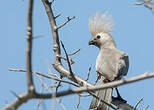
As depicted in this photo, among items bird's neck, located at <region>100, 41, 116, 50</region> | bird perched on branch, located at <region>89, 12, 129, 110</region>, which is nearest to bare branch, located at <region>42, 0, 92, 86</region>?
bird perched on branch, located at <region>89, 12, 129, 110</region>

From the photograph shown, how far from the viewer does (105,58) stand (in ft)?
20.0

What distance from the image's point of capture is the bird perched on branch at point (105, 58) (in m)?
5.45

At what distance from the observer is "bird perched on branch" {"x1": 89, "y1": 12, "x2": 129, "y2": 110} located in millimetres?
5445

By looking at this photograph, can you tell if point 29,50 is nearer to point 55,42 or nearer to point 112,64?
point 55,42

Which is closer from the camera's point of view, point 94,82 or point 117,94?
point 94,82

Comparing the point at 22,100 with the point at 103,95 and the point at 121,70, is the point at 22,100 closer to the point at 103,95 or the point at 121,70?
the point at 103,95

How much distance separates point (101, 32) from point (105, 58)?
1.12 m

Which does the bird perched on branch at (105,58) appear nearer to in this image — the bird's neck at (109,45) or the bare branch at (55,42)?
the bird's neck at (109,45)

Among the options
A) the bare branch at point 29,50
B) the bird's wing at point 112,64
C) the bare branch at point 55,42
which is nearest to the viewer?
the bare branch at point 29,50

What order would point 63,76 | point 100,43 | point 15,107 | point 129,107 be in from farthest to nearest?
point 100,43, point 63,76, point 129,107, point 15,107

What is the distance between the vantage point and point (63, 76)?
5.43 m

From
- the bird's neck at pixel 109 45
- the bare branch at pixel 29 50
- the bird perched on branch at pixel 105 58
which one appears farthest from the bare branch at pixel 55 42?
the bare branch at pixel 29 50

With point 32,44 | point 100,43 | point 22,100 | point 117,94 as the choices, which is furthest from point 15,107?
point 100,43

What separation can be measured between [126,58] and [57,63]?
1481 mm
